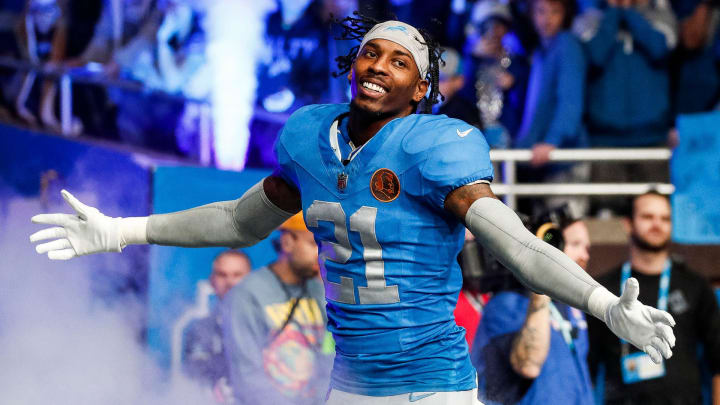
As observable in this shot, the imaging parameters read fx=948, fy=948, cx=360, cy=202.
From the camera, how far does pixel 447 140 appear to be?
8.73ft

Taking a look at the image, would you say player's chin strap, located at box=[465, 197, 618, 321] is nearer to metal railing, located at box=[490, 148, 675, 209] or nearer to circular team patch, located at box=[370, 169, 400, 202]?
circular team patch, located at box=[370, 169, 400, 202]

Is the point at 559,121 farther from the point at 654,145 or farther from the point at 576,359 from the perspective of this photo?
the point at 576,359

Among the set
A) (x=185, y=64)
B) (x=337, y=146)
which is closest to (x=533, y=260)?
(x=337, y=146)

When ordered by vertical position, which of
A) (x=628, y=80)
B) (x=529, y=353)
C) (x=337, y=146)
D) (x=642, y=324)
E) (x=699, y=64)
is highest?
(x=699, y=64)

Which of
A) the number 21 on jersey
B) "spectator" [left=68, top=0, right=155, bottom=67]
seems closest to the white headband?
the number 21 on jersey

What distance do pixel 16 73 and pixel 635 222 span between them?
141 inches

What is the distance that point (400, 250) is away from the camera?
2.69 metres

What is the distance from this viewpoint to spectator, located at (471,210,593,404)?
4277 millimetres

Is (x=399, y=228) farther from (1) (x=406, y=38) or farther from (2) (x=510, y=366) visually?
(2) (x=510, y=366)

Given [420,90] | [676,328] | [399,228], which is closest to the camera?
[399,228]

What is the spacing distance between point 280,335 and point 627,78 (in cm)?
302

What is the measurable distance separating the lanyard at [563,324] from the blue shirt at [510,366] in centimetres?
2

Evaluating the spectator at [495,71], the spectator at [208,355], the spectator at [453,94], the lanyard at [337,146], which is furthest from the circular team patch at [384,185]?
the spectator at [495,71]

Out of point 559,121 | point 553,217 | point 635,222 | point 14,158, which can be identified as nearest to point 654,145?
point 559,121
